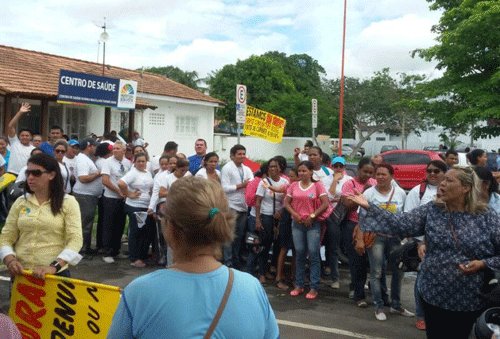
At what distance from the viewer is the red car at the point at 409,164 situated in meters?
22.0

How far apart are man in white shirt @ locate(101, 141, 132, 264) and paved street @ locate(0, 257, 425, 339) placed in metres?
0.83

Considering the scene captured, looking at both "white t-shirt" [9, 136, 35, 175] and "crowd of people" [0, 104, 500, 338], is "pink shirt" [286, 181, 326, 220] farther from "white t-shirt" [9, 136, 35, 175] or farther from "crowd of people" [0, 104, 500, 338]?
"white t-shirt" [9, 136, 35, 175]

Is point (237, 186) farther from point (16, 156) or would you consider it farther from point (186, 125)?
point (186, 125)

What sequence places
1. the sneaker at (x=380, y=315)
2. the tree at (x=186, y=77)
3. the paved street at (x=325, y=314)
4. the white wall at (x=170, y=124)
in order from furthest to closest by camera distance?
the tree at (x=186, y=77) < the white wall at (x=170, y=124) < the sneaker at (x=380, y=315) < the paved street at (x=325, y=314)

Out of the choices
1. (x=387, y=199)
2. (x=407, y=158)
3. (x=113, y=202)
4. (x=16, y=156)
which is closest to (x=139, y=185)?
(x=113, y=202)

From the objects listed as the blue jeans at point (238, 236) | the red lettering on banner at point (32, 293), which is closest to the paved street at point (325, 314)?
the blue jeans at point (238, 236)

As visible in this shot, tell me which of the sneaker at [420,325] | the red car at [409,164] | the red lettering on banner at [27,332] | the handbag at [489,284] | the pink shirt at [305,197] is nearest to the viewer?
the handbag at [489,284]

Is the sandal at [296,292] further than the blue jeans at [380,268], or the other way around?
the sandal at [296,292]

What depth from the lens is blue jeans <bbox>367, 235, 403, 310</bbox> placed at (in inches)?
268

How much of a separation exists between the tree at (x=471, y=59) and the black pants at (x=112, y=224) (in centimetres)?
1981

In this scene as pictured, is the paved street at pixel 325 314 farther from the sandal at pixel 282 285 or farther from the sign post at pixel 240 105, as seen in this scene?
the sign post at pixel 240 105

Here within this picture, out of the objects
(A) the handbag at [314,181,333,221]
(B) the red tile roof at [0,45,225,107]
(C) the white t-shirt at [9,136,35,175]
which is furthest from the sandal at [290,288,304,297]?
(B) the red tile roof at [0,45,225,107]

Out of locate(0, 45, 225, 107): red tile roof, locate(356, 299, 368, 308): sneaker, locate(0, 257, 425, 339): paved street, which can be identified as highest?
locate(0, 45, 225, 107): red tile roof

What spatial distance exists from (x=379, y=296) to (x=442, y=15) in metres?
25.2
